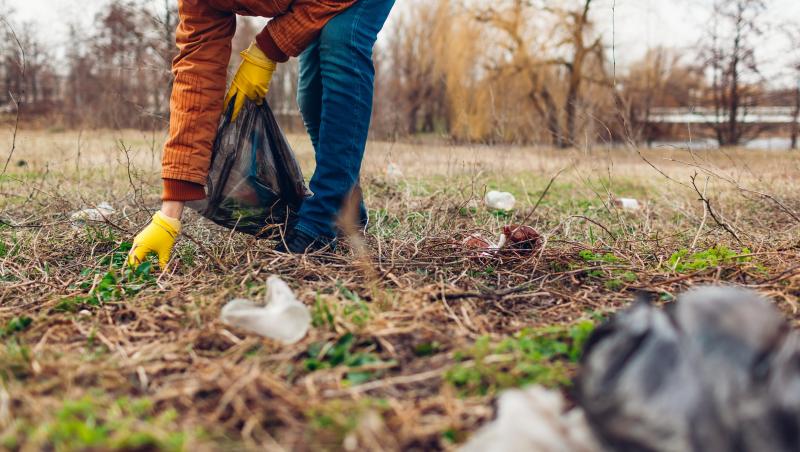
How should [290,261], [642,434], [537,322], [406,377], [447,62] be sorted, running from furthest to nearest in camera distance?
[447,62]
[290,261]
[537,322]
[406,377]
[642,434]

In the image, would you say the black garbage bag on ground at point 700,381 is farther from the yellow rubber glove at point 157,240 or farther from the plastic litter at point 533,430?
the yellow rubber glove at point 157,240

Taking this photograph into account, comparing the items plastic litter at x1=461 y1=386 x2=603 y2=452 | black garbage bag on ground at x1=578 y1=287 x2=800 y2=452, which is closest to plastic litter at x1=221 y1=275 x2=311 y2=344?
plastic litter at x1=461 y1=386 x2=603 y2=452

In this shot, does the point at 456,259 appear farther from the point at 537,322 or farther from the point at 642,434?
the point at 642,434

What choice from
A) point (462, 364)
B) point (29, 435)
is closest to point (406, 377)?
point (462, 364)

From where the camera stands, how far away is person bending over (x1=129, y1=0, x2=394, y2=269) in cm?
207

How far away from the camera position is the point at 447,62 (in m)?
13.9

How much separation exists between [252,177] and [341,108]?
0.41 metres

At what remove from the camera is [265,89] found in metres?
2.25

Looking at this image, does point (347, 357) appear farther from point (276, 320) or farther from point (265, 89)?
point (265, 89)

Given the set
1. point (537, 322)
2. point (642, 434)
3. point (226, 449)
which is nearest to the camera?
point (642, 434)

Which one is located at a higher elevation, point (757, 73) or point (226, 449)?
point (757, 73)

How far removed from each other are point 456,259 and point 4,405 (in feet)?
4.67

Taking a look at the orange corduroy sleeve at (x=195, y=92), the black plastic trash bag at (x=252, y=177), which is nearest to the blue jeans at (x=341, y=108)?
the black plastic trash bag at (x=252, y=177)

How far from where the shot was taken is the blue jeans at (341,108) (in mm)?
Result: 2143
